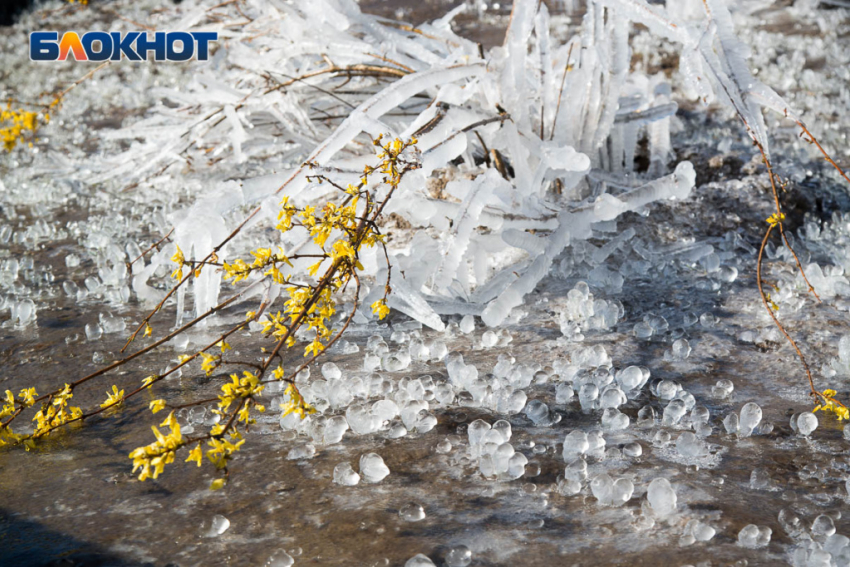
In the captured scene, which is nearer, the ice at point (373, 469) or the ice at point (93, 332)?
the ice at point (373, 469)

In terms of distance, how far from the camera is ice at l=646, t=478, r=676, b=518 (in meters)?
1.21

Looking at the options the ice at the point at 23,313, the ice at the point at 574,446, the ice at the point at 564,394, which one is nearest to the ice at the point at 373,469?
the ice at the point at 574,446

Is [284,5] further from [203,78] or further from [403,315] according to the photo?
[403,315]

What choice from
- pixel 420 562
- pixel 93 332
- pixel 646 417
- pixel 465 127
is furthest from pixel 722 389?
pixel 93 332

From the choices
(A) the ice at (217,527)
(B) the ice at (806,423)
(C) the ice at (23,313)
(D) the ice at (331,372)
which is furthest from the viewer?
(C) the ice at (23,313)

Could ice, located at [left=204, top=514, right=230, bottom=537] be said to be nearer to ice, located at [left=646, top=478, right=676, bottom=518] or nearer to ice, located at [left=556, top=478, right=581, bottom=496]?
ice, located at [left=556, top=478, right=581, bottom=496]

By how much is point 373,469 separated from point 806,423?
880 millimetres

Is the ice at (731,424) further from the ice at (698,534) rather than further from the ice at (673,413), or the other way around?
the ice at (698,534)

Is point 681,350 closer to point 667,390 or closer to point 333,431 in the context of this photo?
point 667,390

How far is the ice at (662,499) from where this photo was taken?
1.21 m

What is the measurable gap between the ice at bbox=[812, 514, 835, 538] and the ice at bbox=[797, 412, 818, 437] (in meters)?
0.30

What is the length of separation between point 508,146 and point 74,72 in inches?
212

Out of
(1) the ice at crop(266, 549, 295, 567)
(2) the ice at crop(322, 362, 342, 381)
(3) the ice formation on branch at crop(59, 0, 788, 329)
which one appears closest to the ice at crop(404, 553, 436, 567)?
(1) the ice at crop(266, 549, 295, 567)

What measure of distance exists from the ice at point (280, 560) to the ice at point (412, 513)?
20cm
